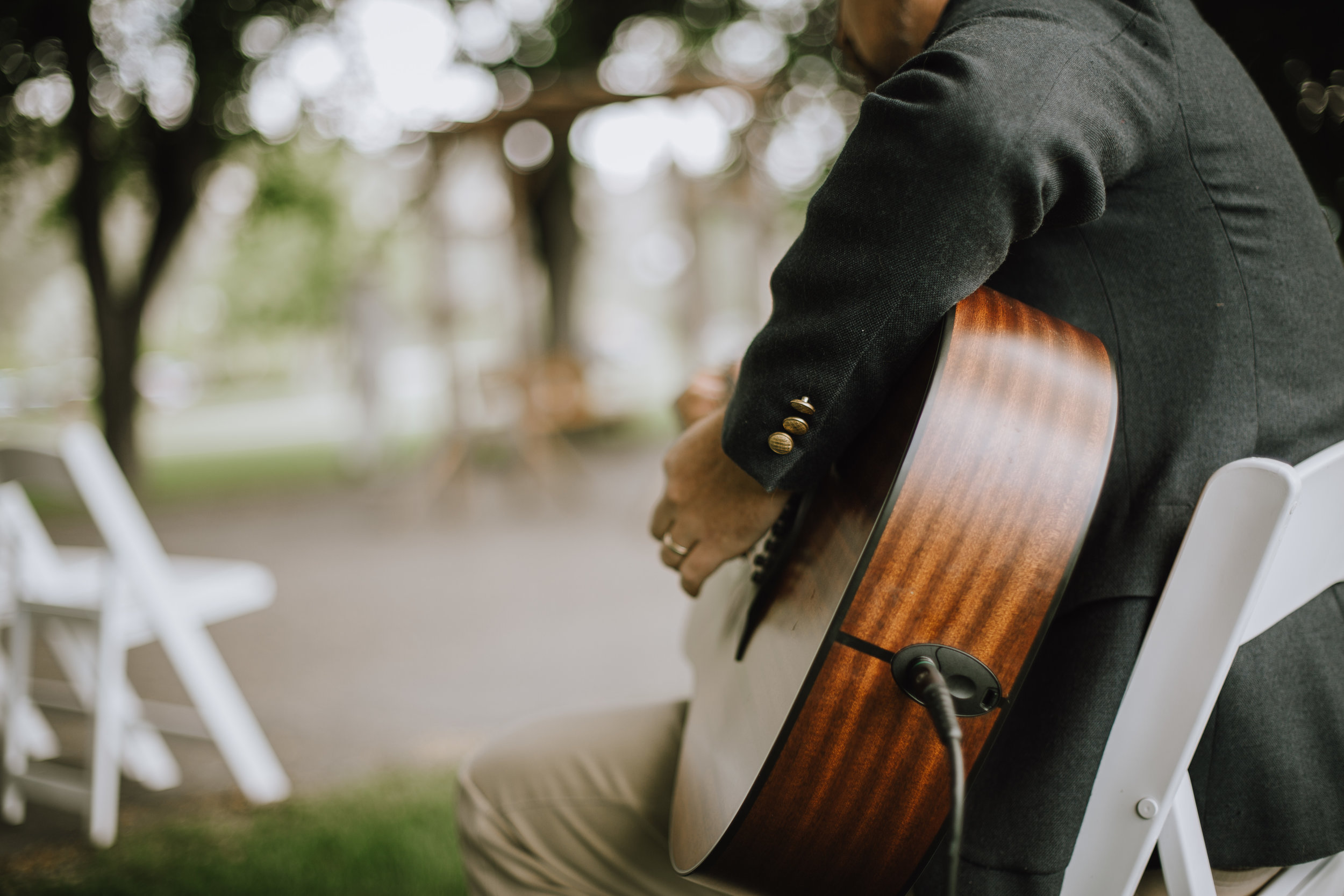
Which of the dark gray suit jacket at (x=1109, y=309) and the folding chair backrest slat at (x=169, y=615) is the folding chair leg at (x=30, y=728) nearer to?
the folding chair backrest slat at (x=169, y=615)

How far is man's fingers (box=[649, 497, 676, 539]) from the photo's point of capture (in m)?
1.22

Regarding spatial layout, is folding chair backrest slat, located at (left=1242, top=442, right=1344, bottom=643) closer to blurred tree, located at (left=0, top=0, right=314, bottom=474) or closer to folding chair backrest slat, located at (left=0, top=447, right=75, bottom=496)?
folding chair backrest slat, located at (left=0, top=447, right=75, bottom=496)

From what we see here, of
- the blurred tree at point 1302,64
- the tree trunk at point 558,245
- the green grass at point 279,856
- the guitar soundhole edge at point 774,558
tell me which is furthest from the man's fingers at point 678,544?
the tree trunk at point 558,245

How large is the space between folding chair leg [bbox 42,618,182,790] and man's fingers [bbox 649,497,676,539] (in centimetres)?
234

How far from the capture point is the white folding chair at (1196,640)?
814 millimetres

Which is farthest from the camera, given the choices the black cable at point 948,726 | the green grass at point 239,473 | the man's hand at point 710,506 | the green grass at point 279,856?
the green grass at point 239,473

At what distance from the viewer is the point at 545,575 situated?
5.90 m

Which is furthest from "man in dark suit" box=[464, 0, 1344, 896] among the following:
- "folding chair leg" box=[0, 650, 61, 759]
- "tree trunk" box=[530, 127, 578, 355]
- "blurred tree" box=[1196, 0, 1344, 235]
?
"tree trunk" box=[530, 127, 578, 355]

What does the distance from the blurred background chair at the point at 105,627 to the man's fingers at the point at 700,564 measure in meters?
2.05

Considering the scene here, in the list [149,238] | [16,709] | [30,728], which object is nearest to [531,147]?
[149,238]

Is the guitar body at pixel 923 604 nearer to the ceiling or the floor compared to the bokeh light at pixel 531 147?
nearer to the ceiling

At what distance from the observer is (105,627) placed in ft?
8.32

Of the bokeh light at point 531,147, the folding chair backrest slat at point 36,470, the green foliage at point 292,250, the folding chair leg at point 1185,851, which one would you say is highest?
the folding chair leg at point 1185,851

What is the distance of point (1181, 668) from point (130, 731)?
3.16 m
